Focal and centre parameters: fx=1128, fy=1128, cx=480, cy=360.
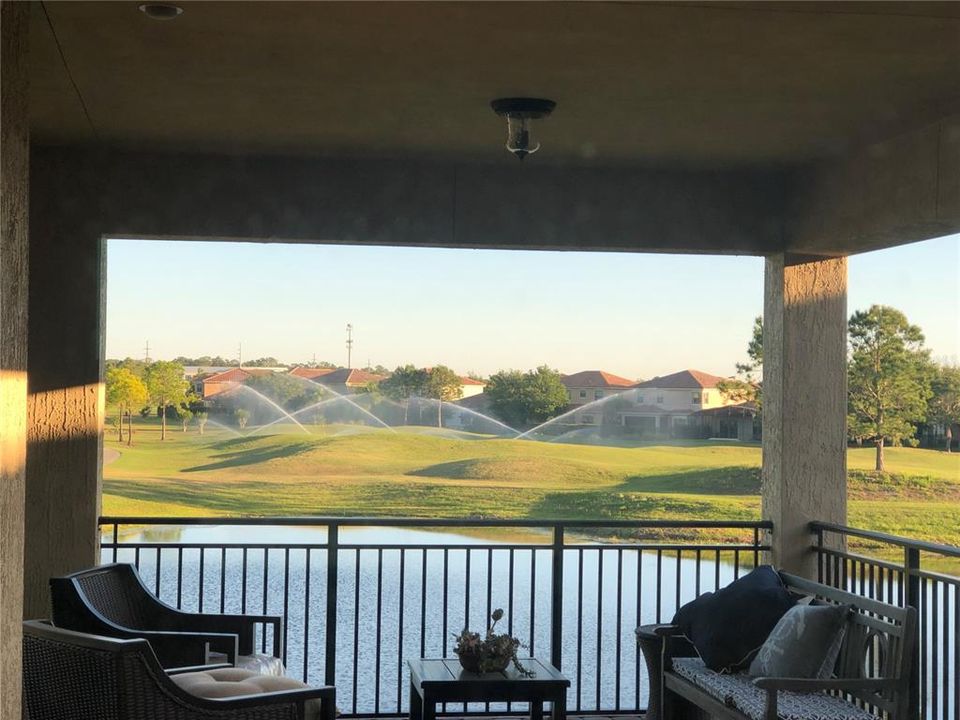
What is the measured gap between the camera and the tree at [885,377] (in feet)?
67.6

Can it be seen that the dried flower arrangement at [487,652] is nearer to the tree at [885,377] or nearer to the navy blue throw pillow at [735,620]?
the navy blue throw pillow at [735,620]

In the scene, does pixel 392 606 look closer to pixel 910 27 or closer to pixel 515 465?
pixel 515 465

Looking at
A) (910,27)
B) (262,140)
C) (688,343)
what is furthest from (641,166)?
(688,343)

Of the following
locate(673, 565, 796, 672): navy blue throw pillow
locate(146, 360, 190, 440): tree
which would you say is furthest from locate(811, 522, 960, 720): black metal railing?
locate(146, 360, 190, 440): tree

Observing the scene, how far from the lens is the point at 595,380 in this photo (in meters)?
21.9

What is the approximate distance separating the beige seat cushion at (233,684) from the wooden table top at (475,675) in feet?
1.91

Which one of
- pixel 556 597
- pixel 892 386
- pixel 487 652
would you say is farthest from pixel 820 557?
pixel 892 386

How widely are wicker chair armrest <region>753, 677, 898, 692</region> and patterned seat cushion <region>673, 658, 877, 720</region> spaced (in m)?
0.11

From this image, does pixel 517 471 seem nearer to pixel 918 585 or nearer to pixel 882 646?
pixel 918 585

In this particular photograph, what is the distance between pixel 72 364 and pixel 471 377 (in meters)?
16.7

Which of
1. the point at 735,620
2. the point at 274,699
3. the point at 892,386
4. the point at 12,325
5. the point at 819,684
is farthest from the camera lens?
the point at 892,386

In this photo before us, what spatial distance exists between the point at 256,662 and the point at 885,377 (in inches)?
Answer: 730

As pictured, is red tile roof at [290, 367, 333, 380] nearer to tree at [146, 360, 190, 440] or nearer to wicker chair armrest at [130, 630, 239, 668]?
tree at [146, 360, 190, 440]

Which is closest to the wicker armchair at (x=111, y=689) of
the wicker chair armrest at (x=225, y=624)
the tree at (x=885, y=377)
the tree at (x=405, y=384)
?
the wicker chair armrest at (x=225, y=624)
